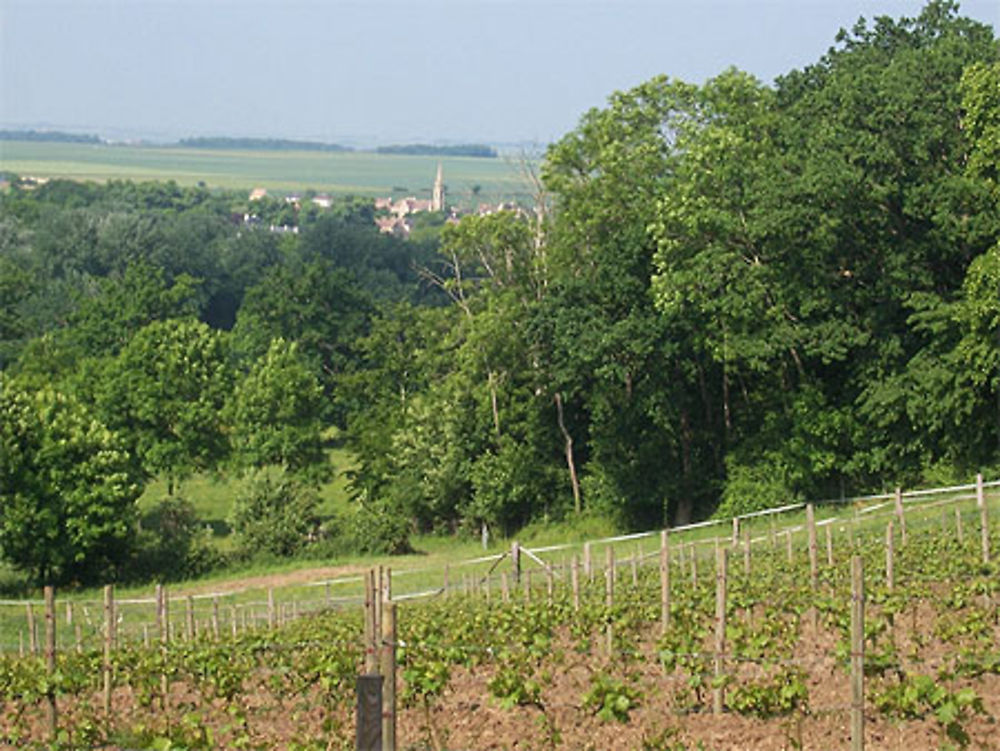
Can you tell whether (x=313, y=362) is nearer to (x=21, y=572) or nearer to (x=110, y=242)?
(x=21, y=572)

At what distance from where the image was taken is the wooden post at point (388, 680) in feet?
34.3

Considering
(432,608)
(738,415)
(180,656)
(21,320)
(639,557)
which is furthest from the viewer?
(21,320)

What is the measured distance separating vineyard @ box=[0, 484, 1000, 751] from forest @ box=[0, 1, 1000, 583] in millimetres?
14941

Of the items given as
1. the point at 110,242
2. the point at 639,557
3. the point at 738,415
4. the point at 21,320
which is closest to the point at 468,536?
the point at 738,415

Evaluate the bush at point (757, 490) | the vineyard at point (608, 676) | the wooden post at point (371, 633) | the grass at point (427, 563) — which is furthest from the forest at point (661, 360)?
the wooden post at point (371, 633)

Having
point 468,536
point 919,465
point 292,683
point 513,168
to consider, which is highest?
point 513,168

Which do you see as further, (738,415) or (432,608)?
(738,415)

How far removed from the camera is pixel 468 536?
165 ft

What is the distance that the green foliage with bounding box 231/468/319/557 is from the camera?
48.2 metres

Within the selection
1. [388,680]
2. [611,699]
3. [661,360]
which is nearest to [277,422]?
[661,360]

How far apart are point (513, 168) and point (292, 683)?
3864cm

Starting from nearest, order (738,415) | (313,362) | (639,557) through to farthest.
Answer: (639,557) < (738,415) < (313,362)

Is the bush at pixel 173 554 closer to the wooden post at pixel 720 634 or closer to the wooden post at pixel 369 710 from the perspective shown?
the wooden post at pixel 720 634

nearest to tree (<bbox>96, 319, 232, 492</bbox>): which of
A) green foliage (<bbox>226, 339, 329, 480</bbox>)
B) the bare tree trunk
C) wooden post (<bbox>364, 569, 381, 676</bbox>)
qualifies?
green foliage (<bbox>226, 339, 329, 480</bbox>)
